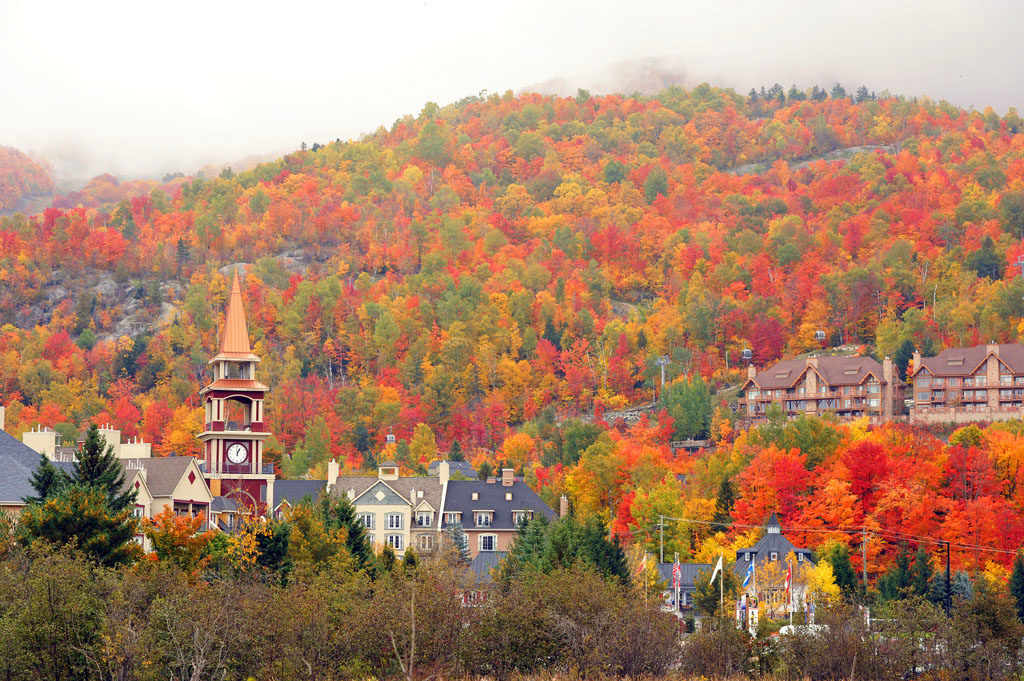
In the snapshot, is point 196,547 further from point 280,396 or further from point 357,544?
point 280,396

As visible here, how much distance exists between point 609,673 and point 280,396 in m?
130

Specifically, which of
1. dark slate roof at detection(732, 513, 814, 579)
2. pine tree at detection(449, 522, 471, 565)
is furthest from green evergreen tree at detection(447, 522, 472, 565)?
dark slate roof at detection(732, 513, 814, 579)

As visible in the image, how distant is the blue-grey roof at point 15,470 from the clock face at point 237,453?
26.9 m

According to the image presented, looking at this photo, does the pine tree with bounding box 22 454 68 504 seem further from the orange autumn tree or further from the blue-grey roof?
the orange autumn tree

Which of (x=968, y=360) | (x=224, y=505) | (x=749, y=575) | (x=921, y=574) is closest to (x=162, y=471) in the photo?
(x=224, y=505)

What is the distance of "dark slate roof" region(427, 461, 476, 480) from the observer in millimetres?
148225

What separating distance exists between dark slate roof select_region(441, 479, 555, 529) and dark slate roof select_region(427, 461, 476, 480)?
18922 mm

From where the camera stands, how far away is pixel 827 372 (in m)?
180

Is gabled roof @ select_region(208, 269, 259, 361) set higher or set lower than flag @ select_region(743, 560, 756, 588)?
higher

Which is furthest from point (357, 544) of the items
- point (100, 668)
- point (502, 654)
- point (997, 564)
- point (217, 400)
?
point (997, 564)

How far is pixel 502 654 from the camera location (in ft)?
216

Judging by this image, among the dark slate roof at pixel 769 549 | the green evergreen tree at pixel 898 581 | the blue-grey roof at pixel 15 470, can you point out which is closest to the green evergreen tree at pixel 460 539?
the dark slate roof at pixel 769 549

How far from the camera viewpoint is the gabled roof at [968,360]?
169 metres

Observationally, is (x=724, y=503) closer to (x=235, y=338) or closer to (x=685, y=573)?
(x=685, y=573)
